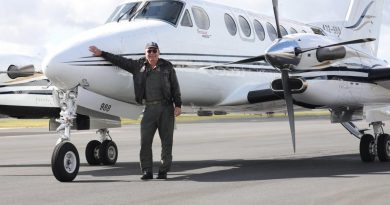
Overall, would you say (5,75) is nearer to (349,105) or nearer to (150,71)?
(150,71)

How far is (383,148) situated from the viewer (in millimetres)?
14125

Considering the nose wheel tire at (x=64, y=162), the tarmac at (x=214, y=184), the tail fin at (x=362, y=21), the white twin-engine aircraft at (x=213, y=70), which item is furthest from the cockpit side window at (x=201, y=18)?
the tail fin at (x=362, y=21)

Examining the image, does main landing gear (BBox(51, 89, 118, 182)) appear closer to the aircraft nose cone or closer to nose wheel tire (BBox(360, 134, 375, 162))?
the aircraft nose cone

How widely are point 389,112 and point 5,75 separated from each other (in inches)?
349

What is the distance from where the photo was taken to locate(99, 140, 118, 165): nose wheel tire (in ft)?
46.6

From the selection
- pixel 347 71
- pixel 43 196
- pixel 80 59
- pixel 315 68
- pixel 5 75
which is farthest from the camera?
pixel 5 75

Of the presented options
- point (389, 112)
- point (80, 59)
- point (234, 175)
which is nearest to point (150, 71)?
point (80, 59)

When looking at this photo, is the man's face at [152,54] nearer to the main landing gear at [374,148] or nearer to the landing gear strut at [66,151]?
the landing gear strut at [66,151]

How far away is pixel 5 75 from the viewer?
15328 millimetres

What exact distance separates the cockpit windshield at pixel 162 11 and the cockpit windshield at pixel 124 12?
18cm

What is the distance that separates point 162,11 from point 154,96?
228 cm

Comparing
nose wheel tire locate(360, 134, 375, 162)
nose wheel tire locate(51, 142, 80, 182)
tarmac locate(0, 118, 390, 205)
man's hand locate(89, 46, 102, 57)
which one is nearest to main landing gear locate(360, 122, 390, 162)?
nose wheel tire locate(360, 134, 375, 162)

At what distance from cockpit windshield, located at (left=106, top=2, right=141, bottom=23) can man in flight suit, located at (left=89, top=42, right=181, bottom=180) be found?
161 cm

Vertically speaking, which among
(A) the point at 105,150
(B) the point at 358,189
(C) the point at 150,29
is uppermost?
(C) the point at 150,29
